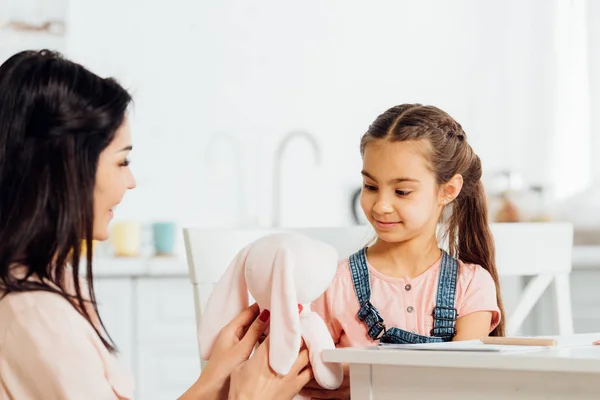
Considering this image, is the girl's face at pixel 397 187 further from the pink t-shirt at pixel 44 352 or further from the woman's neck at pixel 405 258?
the pink t-shirt at pixel 44 352

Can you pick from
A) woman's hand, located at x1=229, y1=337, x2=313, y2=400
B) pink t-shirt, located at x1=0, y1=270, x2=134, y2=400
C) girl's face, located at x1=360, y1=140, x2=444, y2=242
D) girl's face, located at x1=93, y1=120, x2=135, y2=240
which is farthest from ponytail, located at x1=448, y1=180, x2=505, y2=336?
pink t-shirt, located at x1=0, y1=270, x2=134, y2=400

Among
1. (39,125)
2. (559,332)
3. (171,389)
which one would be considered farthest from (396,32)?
(39,125)

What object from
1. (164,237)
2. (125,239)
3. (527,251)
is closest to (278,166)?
(164,237)

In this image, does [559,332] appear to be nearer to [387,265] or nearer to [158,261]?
[387,265]

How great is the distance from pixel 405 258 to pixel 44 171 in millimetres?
760

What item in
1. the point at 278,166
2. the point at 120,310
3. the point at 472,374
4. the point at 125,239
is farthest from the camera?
the point at 278,166

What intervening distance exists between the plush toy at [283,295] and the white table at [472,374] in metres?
0.11

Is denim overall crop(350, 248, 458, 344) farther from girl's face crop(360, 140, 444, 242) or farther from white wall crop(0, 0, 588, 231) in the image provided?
white wall crop(0, 0, 588, 231)

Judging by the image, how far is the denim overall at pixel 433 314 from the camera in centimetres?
166

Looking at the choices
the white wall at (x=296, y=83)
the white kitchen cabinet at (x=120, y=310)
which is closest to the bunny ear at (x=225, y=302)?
the white kitchen cabinet at (x=120, y=310)

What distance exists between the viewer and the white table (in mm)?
994

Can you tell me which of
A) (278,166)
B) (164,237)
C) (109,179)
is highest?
(109,179)

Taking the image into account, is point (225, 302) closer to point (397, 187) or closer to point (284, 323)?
point (284, 323)

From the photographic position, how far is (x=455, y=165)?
1.77 metres
